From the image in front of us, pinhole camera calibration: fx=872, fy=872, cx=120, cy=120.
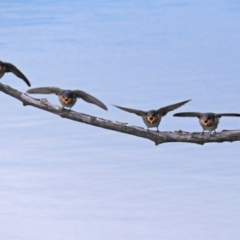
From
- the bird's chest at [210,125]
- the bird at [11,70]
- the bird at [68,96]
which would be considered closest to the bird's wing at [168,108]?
the bird's chest at [210,125]

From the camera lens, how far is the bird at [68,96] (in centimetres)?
600

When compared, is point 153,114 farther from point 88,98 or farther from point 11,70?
point 11,70

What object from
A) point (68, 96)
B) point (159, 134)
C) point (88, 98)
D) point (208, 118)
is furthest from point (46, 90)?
point (208, 118)

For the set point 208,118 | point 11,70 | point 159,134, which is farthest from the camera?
point 11,70

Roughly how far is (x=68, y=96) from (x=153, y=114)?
61cm

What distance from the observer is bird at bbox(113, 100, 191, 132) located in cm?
603

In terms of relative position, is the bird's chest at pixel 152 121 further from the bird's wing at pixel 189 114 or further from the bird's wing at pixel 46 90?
the bird's wing at pixel 46 90

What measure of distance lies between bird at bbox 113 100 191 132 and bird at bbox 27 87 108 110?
19cm

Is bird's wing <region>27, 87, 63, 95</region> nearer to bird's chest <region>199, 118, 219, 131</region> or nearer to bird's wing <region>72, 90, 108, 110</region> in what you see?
bird's wing <region>72, 90, 108, 110</region>

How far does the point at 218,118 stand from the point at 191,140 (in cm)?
38

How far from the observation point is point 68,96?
6.11 metres

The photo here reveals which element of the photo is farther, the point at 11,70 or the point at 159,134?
the point at 11,70

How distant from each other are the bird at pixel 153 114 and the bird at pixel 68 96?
7.3 inches

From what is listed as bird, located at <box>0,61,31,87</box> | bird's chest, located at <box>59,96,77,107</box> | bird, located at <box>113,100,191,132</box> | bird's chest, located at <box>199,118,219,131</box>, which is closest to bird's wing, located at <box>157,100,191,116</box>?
bird, located at <box>113,100,191,132</box>
